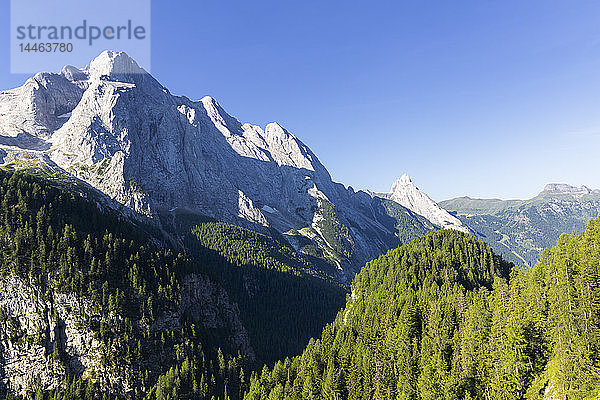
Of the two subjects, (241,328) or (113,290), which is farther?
(241,328)

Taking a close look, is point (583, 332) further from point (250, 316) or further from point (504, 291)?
point (250, 316)

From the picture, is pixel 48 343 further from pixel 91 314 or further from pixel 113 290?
pixel 113 290

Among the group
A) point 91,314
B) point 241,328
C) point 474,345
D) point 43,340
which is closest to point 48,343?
point 43,340

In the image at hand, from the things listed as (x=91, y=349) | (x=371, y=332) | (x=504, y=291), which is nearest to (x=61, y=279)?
(x=91, y=349)

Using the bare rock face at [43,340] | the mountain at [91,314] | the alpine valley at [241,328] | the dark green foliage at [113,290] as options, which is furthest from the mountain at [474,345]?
the bare rock face at [43,340]

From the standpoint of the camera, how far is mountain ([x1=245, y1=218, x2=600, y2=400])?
50875 mm

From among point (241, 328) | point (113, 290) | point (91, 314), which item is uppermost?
point (113, 290)

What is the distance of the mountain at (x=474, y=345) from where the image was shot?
167ft

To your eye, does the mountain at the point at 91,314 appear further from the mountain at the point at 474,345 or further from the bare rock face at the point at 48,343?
the mountain at the point at 474,345

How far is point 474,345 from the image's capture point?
6203 centimetres

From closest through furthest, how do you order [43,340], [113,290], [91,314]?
[43,340]
[91,314]
[113,290]

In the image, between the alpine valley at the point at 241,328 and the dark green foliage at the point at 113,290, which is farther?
the dark green foliage at the point at 113,290

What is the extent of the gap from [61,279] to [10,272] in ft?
41.7

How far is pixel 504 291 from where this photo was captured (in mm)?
71938
